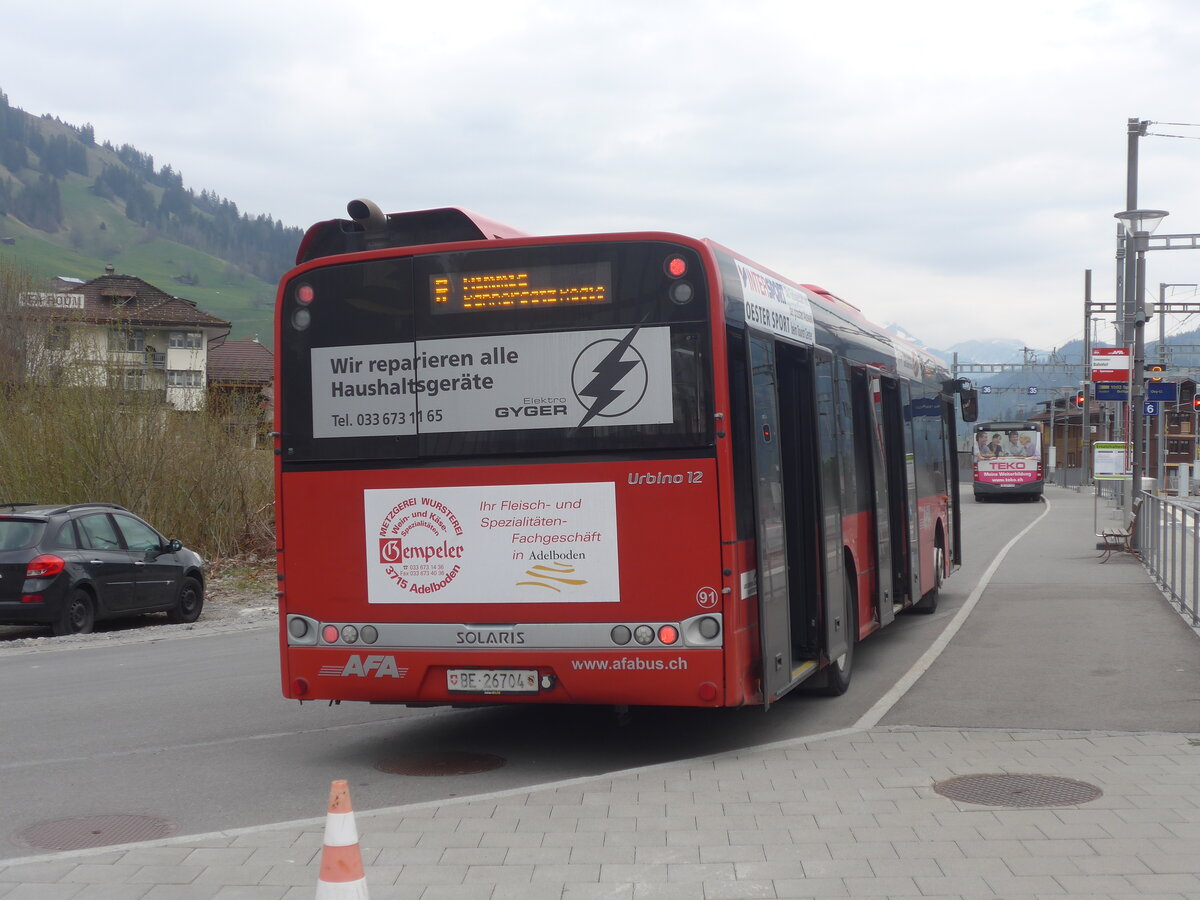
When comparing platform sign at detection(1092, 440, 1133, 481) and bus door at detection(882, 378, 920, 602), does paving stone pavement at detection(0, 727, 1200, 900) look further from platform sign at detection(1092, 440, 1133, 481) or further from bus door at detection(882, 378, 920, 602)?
platform sign at detection(1092, 440, 1133, 481)

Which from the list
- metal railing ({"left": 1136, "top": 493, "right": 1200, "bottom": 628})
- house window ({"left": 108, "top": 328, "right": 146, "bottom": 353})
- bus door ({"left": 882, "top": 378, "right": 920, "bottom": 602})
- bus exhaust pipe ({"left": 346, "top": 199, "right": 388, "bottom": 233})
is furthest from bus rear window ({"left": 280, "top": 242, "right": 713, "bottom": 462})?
house window ({"left": 108, "top": 328, "right": 146, "bottom": 353})

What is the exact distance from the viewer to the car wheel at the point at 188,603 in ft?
58.6

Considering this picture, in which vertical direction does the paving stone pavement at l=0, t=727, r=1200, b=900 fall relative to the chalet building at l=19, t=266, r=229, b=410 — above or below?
below

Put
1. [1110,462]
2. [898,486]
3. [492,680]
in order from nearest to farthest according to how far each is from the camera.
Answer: [492,680]
[898,486]
[1110,462]

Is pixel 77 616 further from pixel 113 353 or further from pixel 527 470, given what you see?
pixel 527 470

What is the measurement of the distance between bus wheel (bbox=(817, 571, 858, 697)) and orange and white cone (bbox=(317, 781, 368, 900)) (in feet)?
19.7

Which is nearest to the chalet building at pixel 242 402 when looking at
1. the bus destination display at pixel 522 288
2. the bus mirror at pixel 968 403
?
the bus mirror at pixel 968 403

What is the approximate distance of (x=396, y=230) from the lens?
27.5ft

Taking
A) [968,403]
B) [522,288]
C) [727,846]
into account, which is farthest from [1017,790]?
[968,403]

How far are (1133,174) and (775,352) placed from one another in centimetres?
2100

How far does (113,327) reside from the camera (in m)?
22.6

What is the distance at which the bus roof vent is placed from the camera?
8.15 m

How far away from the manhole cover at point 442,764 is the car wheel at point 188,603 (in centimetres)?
1026

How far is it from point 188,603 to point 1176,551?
12.4 meters
